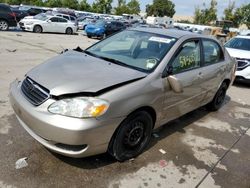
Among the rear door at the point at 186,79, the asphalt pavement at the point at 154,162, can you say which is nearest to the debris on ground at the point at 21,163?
the asphalt pavement at the point at 154,162

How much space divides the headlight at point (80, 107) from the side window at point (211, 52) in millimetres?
2570

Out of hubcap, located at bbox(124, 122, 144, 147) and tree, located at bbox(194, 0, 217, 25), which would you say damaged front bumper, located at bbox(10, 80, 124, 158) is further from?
tree, located at bbox(194, 0, 217, 25)

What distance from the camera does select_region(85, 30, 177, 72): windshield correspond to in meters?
3.71

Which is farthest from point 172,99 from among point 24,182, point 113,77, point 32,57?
point 32,57

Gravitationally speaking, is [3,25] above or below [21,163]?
below

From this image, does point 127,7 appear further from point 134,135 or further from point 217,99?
point 134,135

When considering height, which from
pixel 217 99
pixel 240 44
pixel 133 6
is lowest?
pixel 133 6

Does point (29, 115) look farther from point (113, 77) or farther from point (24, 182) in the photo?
point (113, 77)

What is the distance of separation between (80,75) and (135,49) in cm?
124

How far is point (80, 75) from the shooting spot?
10.5 ft

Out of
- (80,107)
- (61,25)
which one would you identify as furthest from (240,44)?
(61,25)

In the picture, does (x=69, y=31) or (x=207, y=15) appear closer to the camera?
(x=69, y=31)

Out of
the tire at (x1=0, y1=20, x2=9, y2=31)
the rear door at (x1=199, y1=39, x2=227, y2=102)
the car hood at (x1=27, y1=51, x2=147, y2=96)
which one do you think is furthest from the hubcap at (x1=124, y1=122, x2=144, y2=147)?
the tire at (x1=0, y1=20, x2=9, y2=31)

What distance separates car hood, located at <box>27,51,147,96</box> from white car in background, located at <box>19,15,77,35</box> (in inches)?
676
